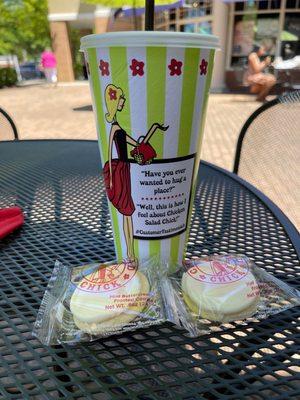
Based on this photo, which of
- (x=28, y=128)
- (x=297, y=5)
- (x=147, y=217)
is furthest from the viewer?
(x=297, y=5)

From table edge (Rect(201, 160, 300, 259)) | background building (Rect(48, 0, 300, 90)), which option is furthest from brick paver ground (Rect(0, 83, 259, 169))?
table edge (Rect(201, 160, 300, 259))

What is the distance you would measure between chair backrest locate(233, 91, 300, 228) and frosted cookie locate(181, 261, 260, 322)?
0.95m

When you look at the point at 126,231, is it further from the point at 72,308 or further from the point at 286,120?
the point at 286,120

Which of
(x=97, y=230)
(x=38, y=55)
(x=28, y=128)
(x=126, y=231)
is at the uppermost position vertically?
(x=126, y=231)

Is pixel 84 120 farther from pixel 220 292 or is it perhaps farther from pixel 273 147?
pixel 220 292

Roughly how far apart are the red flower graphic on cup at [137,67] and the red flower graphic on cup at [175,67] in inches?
1.4

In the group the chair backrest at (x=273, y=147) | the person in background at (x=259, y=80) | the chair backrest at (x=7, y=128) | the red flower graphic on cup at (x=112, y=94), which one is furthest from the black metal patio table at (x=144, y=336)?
the person in background at (x=259, y=80)

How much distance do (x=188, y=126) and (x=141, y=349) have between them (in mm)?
304

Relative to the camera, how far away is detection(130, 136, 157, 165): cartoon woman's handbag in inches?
18.8

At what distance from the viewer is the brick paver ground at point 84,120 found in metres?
4.09

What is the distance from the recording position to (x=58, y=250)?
2.30 feet

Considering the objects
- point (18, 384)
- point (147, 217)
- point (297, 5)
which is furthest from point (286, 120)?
point (297, 5)

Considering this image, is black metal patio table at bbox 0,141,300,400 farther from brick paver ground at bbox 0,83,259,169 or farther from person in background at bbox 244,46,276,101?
person in background at bbox 244,46,276,101

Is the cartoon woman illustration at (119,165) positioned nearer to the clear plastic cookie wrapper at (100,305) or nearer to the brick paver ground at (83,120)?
the clear plastic cookie wrapper at (100,305)
